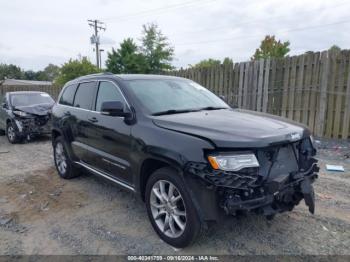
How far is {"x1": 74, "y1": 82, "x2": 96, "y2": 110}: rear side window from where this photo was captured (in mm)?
4465

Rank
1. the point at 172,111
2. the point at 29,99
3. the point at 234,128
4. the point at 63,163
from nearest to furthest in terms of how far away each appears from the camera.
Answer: the point at 234,128, the point at 172,111, the point at 63,163, the point at 29,99

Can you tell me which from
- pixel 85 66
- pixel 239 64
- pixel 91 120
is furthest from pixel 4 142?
pixel 85 66

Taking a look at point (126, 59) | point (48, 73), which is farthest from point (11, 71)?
point (126, 59)

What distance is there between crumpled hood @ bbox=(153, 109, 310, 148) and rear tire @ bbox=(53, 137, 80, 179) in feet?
9.09

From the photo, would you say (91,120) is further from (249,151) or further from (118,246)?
(249,151)

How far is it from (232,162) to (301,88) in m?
6.06

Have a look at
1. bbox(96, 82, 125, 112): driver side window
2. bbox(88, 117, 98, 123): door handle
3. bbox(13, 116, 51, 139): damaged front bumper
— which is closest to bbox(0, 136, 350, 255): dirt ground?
bbox(88, 117, 98, 123): door handle

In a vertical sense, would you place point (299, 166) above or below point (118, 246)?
above

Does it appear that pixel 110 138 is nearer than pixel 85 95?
Yes

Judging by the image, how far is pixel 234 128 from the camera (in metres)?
2.78

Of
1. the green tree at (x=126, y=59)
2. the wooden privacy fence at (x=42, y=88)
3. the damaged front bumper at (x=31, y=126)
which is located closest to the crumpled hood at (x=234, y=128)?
the damaged front bumper at (x=31, y=126)

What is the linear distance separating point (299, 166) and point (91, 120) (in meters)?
2.88

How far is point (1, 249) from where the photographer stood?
3.16 m

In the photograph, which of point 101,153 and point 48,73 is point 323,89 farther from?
point 48,73
